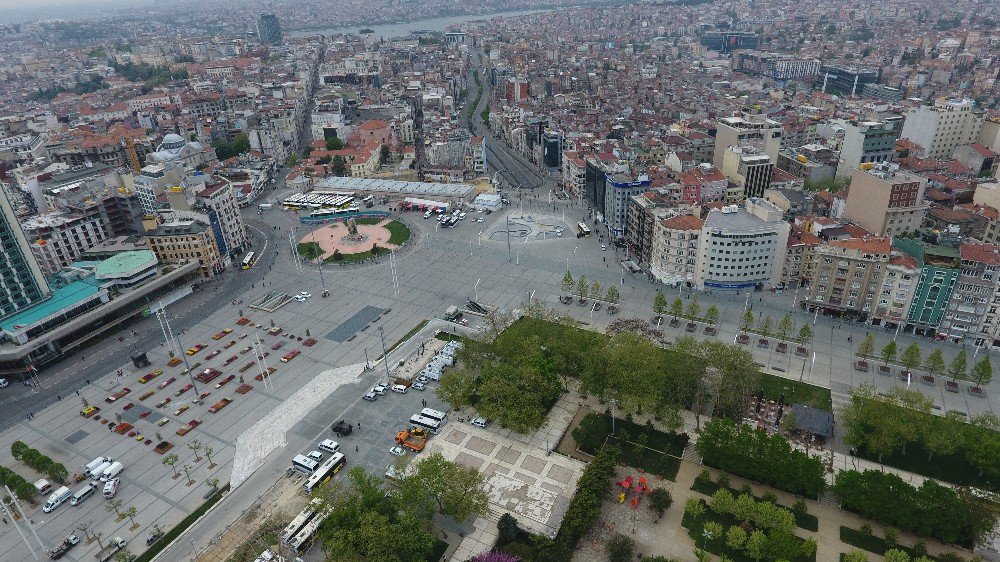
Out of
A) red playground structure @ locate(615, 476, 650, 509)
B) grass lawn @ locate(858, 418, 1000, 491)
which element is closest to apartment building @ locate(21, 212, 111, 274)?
red playground structure @ locate(615, 476, 650, 509)

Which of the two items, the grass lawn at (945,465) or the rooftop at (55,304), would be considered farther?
the rooftop at (55,304)

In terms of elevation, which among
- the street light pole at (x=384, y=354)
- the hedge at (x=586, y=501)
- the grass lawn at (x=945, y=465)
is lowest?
the grass lawn at (x=945, y=465)

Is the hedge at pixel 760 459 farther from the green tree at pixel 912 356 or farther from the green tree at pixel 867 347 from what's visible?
the green tree at pixel 912 356

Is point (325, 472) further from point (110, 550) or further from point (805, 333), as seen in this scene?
point (805, 333)

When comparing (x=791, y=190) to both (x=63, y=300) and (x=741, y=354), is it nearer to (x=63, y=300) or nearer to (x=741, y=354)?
(x=741, y=354)

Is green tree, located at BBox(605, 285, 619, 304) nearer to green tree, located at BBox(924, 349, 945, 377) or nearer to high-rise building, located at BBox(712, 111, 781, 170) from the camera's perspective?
green tree, located at BBox(924, 349, 945, 377)

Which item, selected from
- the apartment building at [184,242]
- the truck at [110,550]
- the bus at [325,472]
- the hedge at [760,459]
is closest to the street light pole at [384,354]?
the bus at [325,472]

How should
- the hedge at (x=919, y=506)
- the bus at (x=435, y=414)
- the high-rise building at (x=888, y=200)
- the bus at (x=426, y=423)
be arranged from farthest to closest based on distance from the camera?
the high-rise building at (x=888, y=200), the bus at (x=435, y=414), the bus at (x=426, y=423), the hedge at (x=919, y=506)

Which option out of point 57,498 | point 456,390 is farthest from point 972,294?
point 57,498
